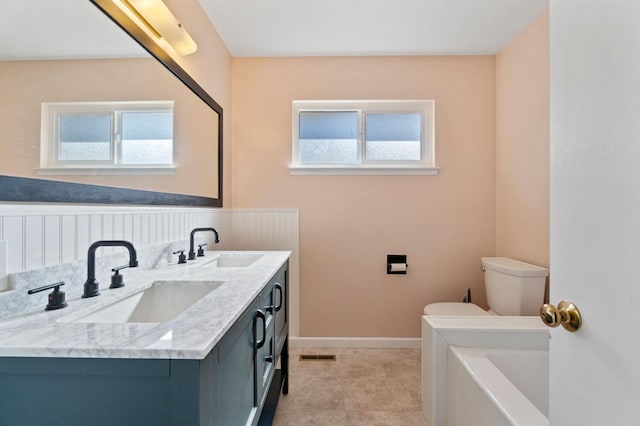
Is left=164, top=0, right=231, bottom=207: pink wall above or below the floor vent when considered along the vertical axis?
above

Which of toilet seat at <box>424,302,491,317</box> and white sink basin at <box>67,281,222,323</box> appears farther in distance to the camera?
toilet seat at <box>424,302,491,317</box>

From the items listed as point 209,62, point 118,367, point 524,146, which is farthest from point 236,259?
point 524,146

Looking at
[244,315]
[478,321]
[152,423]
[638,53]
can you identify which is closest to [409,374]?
[478,321]

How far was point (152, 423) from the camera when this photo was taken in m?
0.56

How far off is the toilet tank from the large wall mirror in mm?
1995

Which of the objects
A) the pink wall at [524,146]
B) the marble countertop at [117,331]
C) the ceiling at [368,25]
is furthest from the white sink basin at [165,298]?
the pink wall at [524,146]

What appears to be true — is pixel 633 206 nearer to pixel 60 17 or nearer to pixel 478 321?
pixel 478 321

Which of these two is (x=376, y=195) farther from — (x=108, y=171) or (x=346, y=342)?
(x=108, y=171)

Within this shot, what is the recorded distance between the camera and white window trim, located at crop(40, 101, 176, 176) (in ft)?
2.53

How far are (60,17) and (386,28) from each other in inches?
68.9

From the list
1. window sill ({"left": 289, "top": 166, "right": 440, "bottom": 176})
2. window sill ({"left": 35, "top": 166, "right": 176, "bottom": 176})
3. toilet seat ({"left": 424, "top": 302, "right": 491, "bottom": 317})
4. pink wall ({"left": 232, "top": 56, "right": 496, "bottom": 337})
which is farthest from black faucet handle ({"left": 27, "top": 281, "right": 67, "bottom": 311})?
toilet seat ({"left": 424, "top": 302, "right": 491, "bottom": 317})

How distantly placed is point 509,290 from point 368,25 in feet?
6.38

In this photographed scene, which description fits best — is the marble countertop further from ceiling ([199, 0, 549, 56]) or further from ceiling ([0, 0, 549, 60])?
ceiling ([199, 0, 549, 56])

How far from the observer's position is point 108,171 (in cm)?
100
